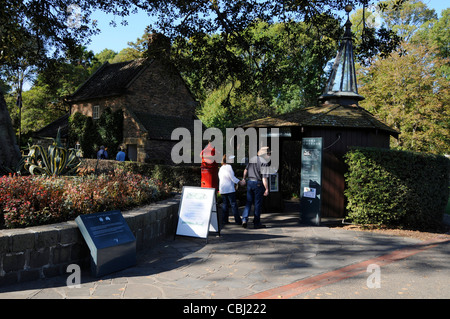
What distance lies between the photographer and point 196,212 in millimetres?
7551

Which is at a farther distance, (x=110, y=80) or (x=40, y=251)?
(x=110, y=80)

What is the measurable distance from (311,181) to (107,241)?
19.7 ft

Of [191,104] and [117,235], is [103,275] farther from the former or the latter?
[191,104]

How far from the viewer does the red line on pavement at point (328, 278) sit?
4.59m

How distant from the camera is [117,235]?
5594 millimetres

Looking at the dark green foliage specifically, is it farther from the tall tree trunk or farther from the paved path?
the paved path

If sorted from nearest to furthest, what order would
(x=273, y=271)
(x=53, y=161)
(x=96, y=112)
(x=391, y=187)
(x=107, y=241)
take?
(x=107, y=241), (x=273, y=271), (x=391, y=187), (x=53, y=161), (x=96, y=112)

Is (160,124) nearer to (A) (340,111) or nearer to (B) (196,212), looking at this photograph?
(A) (340,111)

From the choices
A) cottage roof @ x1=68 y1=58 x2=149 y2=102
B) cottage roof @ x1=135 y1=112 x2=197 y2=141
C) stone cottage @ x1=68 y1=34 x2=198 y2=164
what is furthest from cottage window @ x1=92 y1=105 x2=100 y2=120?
cottage roof @ x1=135 y1=112 x2=197 y2=141

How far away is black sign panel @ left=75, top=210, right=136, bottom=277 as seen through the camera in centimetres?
520

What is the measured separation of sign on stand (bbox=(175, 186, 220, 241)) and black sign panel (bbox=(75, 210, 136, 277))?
185cm

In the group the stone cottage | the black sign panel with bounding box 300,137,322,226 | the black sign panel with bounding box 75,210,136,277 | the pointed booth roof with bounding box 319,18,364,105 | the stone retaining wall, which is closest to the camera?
the stone retaining wall

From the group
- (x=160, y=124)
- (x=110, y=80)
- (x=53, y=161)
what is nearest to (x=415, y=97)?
(x=160, y=124)

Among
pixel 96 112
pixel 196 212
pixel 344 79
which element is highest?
pixel 96 112
